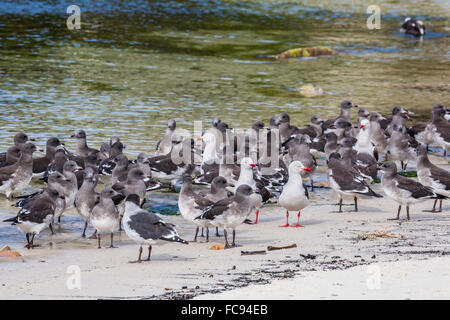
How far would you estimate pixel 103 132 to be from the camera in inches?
1090

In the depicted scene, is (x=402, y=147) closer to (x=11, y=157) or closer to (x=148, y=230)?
(x=11, y=157)

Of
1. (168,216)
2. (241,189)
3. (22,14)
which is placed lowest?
(168,216)

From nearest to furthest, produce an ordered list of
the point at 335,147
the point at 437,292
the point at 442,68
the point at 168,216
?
the point at 437,292
the point at 168,216
the point at 335,147
the point at 442,68

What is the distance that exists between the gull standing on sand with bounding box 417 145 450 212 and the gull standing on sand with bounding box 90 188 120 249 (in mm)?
7628

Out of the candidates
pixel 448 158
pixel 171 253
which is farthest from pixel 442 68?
pixel 171 253

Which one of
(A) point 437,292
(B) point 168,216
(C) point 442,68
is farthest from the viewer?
(C) point 442,68

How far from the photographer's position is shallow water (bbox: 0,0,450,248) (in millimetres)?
30859

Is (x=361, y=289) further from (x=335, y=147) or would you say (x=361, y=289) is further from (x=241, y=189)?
(x=335, y=147)

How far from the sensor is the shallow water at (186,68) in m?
30.9

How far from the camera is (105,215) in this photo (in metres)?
A: 16.0

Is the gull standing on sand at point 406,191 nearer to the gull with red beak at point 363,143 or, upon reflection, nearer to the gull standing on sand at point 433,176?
the gull standing on sand at point 433,176

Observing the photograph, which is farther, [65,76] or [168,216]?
[65,76]

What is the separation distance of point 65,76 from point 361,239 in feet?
84.0

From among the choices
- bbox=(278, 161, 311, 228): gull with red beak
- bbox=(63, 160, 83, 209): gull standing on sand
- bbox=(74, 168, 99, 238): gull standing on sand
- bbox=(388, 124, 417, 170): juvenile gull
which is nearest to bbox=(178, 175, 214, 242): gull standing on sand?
bbox=(278, 161, 311, 228): gull with red beak
